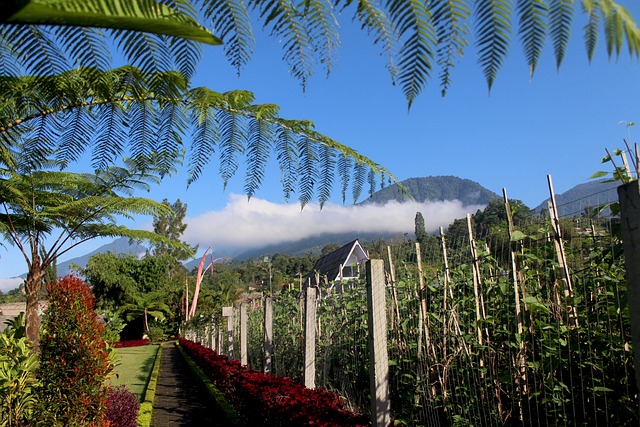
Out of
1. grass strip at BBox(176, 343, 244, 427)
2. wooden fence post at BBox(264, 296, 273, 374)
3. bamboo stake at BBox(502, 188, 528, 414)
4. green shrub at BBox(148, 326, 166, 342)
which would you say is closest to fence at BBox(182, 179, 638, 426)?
bamboo stake at BBox(502, 188, 528, 414)

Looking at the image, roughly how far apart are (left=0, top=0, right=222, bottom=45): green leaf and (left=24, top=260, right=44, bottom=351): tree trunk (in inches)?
387

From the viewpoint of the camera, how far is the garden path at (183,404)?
23.3ft

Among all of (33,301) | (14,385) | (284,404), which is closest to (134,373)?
(33,301)

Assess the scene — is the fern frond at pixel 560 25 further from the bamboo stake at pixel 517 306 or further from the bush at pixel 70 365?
the bush at pixel 70 365

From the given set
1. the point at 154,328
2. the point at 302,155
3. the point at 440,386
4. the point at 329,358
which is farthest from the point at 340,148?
the point at 154,328

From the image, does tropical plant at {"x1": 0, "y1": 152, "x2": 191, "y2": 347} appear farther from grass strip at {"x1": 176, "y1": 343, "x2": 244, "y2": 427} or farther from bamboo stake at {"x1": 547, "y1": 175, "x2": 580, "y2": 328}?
bamboo stake at {"x1": 547, "y1": 175, "x2": 580, "y2": 328}

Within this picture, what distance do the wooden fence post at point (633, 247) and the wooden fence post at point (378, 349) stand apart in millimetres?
2201

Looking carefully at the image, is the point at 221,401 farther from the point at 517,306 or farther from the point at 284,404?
the point at 517,306

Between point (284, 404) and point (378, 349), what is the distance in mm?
1439

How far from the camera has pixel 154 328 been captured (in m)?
27.4

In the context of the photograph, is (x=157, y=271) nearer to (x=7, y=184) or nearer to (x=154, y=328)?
(x=154, y=328)

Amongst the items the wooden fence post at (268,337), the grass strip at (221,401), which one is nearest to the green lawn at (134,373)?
the grass strip at (221,401)

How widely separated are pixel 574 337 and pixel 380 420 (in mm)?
1343

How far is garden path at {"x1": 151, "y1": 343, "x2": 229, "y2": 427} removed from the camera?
279 inches
